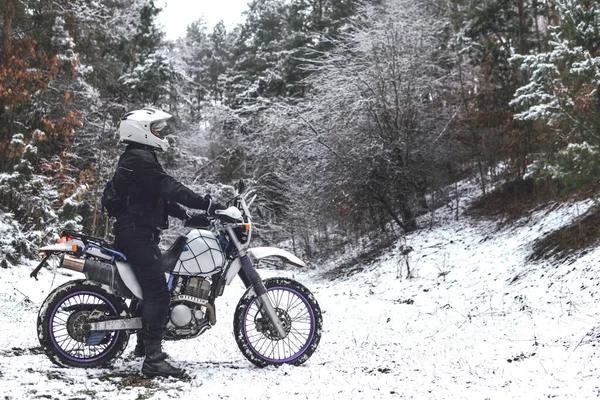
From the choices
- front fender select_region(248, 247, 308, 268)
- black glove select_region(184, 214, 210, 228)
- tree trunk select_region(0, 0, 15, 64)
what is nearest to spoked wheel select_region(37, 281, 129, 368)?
black glove select_region(184, 214, 210, 228)

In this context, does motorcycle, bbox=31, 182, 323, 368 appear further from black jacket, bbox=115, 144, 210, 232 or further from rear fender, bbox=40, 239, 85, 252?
black jacket, bbox=115, 144, 210, 232

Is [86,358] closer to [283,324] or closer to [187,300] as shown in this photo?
[187,300]

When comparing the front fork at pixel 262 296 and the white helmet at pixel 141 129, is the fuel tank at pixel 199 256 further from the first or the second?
the white helmet at pixel 141 129

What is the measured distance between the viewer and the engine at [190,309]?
16.3 ft

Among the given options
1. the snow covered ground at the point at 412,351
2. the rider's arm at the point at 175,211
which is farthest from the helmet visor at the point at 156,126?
the snow covered ground at the point at 412,351

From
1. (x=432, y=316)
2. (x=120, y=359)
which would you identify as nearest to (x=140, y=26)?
(x=432, y=316)

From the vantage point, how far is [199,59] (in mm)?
56344

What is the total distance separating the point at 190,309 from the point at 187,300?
0.08 meters

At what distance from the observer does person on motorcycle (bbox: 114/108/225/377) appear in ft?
15.7

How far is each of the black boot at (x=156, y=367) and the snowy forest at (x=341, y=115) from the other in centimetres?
624

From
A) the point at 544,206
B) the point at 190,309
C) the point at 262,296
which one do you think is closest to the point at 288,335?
the point at 262,296

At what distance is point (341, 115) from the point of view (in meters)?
19.6

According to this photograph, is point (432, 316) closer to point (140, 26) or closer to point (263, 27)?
point (140, 26)

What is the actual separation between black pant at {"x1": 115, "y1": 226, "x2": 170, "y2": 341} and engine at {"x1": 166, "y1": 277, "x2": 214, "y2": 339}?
126mm
